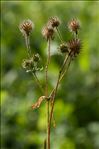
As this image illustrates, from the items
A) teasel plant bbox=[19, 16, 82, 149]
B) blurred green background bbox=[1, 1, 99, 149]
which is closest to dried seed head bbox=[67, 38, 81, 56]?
teasel plant bbox=[19, 16, 82, 149]

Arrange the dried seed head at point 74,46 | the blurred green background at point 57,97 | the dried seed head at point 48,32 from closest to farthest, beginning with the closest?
1. the dried seed head at point 74,46
2. the dried seed head at point 48,32
3. the blurred green background at point 57,97

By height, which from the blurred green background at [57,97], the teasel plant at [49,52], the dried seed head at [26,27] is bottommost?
the teasel plant at [49,52]

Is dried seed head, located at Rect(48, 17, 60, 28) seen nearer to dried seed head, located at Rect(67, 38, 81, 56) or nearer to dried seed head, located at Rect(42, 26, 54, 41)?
dried seed head, located at Rect(42, 26, 54, 41)

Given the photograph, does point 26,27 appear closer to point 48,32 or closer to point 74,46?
point 48,32

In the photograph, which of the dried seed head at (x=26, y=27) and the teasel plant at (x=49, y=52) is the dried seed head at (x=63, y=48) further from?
the dried seed head at (x=26, y=27)

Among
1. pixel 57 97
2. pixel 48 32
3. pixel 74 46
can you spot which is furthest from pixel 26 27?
pixel 57 97

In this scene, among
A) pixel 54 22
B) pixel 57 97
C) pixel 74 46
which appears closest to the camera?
pixel 74 46

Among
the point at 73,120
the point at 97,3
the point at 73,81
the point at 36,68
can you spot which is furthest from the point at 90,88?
the point at 36,68

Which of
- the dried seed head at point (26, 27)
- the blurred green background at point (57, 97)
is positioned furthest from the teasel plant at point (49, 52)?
the blurred green background at point (57, 97)
